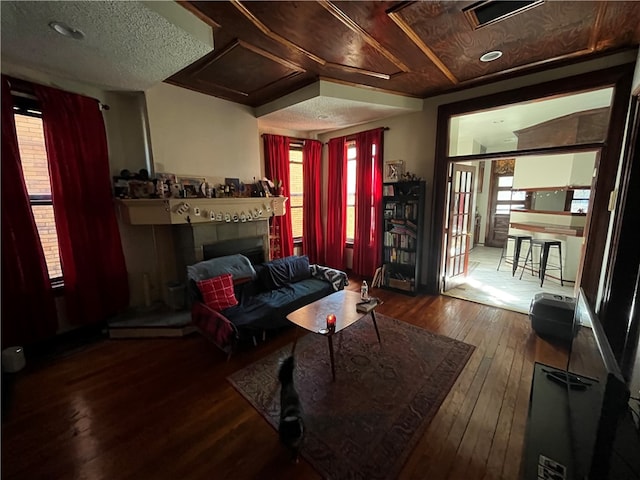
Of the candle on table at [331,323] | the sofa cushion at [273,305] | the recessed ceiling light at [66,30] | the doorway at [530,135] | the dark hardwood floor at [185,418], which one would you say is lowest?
the dark hardwood floor at [185,418]

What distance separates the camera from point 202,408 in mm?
1915

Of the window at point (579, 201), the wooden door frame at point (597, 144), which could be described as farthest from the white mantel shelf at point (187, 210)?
the window at point (579, 201)

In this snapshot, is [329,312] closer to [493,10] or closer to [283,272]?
[283,272]

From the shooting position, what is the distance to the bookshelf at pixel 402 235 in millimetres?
3867

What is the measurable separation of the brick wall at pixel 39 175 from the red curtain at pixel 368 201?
3831 millimetres

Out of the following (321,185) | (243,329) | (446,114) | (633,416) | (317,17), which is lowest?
(243,329)

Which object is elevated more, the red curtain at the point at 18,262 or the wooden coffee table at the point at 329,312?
the red curtain at the point at 18,262

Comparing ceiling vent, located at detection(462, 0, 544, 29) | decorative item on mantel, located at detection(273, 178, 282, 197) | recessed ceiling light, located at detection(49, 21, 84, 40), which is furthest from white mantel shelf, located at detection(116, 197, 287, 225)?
ceiling vent, located at detection(462, 0, 544, 29)

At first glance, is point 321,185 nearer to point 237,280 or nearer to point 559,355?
point 237,280

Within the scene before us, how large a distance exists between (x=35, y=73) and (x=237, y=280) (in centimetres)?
264

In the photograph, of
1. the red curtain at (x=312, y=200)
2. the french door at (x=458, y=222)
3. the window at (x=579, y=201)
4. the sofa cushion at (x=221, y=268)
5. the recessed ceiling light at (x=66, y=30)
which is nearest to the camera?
the recessed ceiling light at (x=66, y=30)

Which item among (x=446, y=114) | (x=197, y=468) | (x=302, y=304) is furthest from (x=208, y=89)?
(x=197, y=468)

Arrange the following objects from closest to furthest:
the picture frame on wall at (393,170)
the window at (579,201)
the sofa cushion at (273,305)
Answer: the sofa cushion at (273,305) < the picture frame on wall at (393,170) < the window at (579,201)

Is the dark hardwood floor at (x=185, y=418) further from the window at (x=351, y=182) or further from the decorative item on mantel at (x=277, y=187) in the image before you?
the window at (x=351, y=182)
